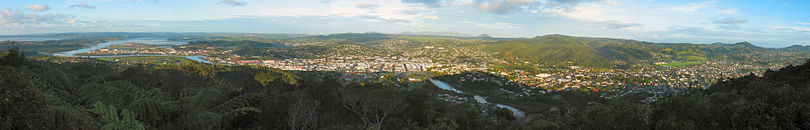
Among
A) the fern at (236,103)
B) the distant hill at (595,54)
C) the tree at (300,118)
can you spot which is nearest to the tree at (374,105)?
the tree at (300,118)

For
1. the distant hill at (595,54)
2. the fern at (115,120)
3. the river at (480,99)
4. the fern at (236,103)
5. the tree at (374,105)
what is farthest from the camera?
the distant hill at (595,54)

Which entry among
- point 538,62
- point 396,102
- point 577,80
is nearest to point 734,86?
point 396,102

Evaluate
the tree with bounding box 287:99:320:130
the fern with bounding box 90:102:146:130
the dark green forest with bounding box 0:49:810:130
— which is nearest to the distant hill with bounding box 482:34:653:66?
the dark green forest with bounding box 0:49:810:130

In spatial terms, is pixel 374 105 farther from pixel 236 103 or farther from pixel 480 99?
pixel 480 99

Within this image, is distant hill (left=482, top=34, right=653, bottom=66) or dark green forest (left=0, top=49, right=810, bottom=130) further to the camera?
distant hill (left=482, top=34, right=653, bottom=66)

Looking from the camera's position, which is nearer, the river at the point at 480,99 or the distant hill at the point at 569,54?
the river at the point at 480,99

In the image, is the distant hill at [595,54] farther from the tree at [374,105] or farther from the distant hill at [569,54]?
the tree at [374,105]

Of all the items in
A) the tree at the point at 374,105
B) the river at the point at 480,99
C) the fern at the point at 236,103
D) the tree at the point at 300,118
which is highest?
the fern at the point at 236,103

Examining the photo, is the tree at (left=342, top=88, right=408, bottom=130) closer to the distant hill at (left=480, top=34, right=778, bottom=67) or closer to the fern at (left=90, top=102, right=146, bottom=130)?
the fern at (left=90, top=102, right=146, bottom=130)

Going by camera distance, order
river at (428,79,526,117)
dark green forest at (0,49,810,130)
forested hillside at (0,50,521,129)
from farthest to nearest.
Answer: river at (428,79,526,117) → dark green forest at (0,49,810,130) → forested hillside at (0,50,521,129)

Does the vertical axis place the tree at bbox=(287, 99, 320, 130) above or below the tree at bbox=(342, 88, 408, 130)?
above

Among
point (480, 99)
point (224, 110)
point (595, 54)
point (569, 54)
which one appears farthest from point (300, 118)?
point (595, 54)

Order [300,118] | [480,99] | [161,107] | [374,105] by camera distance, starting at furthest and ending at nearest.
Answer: [480,99] < [374,105] < [300,118] < [161,107]
